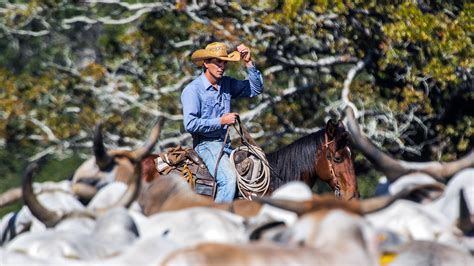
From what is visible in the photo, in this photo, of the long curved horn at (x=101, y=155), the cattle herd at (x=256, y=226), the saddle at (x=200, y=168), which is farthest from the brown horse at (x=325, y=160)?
the cattle herd at (x=256, y=226)

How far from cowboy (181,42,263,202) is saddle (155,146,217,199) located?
0.17 feet

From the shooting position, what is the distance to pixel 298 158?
11.5m

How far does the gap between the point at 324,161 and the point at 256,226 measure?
4.48 m

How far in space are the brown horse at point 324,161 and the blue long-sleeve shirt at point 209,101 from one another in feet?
2.70

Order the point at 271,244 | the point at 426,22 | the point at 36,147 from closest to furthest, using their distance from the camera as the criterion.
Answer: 1. the point at 271,244
2. the point at 426,22
3. the point at 36,147

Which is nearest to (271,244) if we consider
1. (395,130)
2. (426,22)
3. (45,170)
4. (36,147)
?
(426,22)

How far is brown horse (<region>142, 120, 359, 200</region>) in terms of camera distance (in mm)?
11461

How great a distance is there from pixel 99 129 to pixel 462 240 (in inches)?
122

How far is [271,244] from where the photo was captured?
664cm

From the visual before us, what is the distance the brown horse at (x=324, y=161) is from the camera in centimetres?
1146

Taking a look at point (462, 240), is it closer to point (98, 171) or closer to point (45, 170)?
point (98, 171)

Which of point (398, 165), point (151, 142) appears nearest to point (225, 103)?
point (151, 142)

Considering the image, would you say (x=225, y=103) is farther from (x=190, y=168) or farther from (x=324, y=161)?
(x=324, y=161)

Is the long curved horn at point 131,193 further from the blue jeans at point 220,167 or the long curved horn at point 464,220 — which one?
the blue jeans at point 220,167
